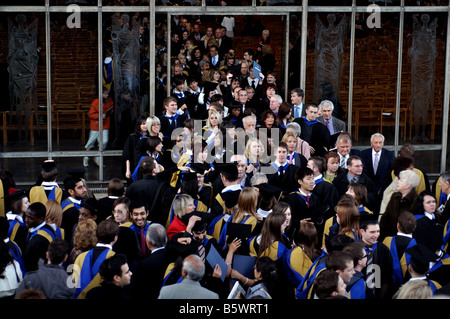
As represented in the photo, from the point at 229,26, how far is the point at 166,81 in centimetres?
416

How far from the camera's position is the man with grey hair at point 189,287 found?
18.5ft

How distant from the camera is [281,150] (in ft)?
30.7

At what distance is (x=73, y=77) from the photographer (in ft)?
42.9

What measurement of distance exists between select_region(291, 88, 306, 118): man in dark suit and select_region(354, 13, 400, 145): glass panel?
1291 millimetres

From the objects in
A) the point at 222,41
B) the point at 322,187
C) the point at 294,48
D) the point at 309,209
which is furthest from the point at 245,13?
the point at 309,209

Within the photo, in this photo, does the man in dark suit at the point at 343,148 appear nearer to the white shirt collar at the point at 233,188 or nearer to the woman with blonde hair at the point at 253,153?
the woman with blonde hair at the point at 253,153

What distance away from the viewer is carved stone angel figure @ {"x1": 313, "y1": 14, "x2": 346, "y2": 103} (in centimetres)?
1267

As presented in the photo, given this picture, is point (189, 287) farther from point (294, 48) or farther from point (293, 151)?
point (294, 48)

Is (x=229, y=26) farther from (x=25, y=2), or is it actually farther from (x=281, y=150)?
(x=281, y=150)

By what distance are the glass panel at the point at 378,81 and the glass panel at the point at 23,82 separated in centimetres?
506

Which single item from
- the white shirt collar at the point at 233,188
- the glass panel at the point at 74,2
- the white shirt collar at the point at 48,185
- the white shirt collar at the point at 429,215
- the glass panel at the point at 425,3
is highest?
the glass panel at the point at 425,3

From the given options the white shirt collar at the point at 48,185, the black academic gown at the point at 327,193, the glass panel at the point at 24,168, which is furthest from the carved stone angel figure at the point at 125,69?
the black academic gown at the point at 327,193

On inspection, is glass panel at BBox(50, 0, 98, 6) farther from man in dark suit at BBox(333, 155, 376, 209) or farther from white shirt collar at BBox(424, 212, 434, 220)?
white shirt collar at BBox(424, 212, 434, 220)

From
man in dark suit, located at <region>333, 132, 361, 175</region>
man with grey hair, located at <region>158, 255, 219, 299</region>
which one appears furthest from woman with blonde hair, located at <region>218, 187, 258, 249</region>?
man in dark suit, located at <region>333, 132, 361, 175</region>
